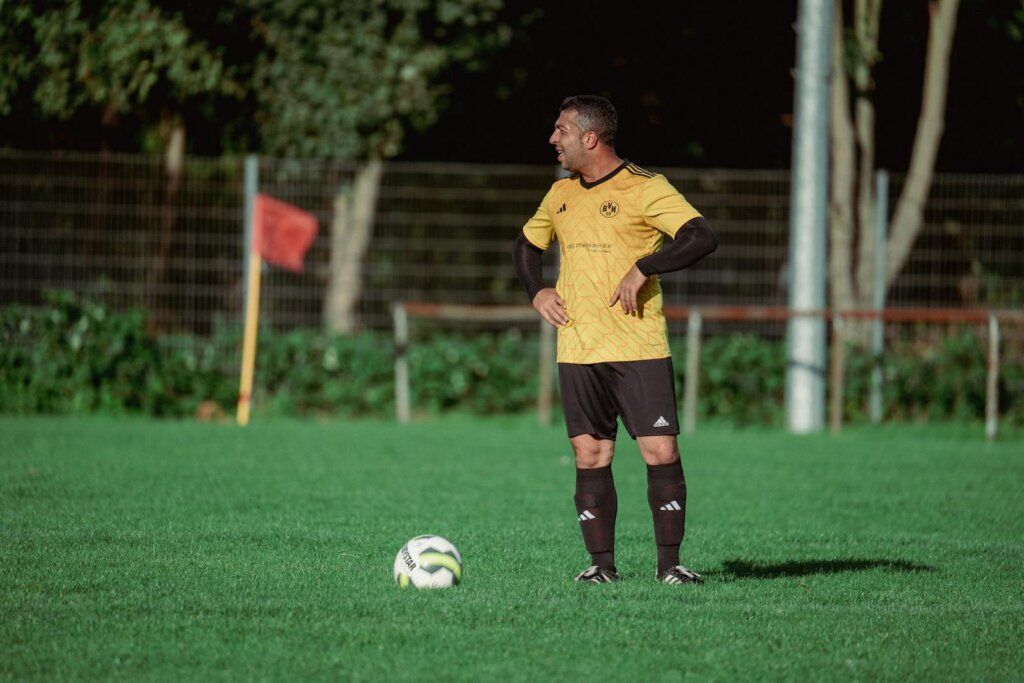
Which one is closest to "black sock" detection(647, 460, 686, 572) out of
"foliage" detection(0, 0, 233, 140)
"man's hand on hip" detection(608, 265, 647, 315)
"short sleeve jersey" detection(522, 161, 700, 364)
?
"short sleeve jersey" detection(522, 161, 700, 364)

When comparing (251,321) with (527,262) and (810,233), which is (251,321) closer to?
(810,233)

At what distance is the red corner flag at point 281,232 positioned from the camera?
1534 centimetres

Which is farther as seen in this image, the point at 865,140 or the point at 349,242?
the point at 865,140

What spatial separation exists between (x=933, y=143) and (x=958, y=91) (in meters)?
3.02

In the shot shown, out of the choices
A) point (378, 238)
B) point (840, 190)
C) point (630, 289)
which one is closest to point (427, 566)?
point (630, 289)

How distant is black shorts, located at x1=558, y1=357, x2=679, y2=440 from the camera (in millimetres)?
6348

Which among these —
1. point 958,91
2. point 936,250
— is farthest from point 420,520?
point 958,91

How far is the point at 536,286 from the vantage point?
21.6 ft

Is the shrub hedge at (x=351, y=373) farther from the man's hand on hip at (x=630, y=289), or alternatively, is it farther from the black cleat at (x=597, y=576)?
the man's hand on hip at (x=630, y=289)

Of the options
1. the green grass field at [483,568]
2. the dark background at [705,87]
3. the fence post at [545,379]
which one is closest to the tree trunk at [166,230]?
the green grass field at [483,568]

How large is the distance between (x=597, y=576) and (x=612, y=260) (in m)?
1.36

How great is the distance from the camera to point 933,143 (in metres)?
16.5

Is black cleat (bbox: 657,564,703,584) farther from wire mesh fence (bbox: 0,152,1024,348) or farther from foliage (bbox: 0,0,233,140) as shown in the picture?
foliage (bbox: 0,0,233,140)

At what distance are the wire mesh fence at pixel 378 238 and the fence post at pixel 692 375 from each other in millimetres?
1082
